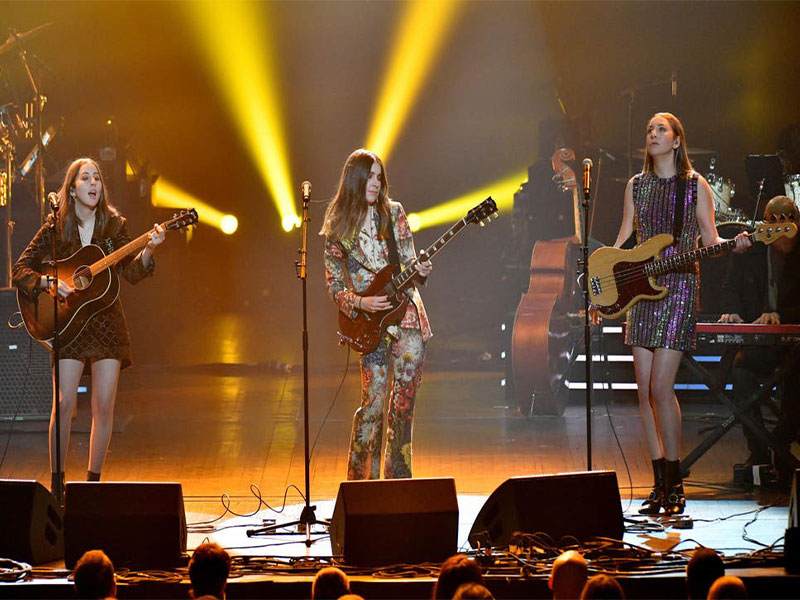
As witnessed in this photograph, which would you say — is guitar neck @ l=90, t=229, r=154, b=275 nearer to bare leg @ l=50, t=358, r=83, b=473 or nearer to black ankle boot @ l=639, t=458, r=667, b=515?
bare leg @ l=50, t=358, r=83, b=473

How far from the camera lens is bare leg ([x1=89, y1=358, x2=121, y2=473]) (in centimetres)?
554

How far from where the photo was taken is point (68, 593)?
4.23m

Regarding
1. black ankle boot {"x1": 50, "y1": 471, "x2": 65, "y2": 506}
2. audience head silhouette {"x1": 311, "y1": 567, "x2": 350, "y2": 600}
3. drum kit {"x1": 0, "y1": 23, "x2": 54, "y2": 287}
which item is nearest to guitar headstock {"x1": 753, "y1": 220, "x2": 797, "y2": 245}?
audience head silhouette {"x1": 311, "y1": 567, "x2": 350, "y2": 600}

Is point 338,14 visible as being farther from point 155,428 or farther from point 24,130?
point 155,428

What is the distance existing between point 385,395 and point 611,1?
6956mm

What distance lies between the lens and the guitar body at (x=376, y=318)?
5434 mm

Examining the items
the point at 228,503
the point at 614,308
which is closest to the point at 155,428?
the point at 228,503

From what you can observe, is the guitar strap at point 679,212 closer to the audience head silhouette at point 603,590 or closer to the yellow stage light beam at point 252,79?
the audience head silhouette at point 603,590

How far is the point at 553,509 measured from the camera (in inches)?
183

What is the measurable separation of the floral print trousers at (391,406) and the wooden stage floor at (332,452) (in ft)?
1.31

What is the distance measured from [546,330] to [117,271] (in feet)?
13.3

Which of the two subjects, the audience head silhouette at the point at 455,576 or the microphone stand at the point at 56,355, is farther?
the microphone stand at the point at 56,355

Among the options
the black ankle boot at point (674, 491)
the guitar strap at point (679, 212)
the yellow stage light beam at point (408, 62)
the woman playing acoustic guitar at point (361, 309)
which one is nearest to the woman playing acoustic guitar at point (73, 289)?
the woman playing acoustic guitar at point (361, 309)

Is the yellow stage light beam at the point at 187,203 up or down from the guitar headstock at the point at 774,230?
up
